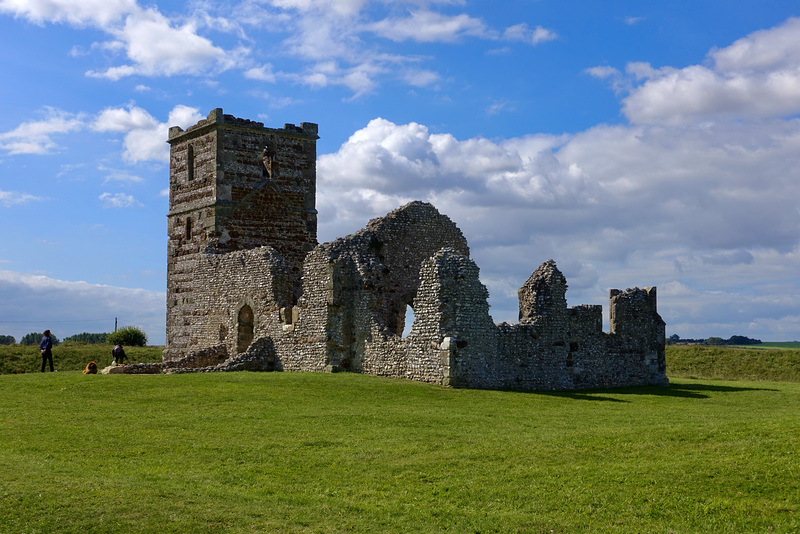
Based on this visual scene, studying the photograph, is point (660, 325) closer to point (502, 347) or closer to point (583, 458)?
point (502, 347)

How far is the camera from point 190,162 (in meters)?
36.7

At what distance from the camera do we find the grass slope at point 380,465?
10859mm

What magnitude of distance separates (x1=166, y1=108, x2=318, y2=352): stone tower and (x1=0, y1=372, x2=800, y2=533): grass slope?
1461 cm

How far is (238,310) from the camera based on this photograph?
31.5m

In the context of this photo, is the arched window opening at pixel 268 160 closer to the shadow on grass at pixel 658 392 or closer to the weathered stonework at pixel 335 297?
the weathered stonework at pixel 335 297

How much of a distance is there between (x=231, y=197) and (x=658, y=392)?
18614mm

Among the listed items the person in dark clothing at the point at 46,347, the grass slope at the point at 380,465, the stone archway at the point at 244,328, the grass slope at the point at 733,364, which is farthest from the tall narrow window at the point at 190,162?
the grass slope at the point at 733,364

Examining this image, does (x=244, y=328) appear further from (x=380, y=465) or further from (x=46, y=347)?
(x=380, y=465)

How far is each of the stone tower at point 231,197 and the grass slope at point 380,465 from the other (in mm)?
14607

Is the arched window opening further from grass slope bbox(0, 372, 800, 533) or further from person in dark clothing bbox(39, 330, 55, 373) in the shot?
grass slope bbox(0, 372, 800, 533)

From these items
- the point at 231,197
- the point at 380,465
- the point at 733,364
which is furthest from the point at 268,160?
the point at 733,364

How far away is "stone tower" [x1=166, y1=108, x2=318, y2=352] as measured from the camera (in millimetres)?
34906

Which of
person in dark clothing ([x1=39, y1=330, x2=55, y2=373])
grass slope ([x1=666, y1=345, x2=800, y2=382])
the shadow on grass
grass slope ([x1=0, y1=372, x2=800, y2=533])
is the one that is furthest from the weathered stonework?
grass slope ([x1=666, y1=345, x2=800, y2=382])

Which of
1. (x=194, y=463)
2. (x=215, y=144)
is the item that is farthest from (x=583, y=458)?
(x=215, y=144)
